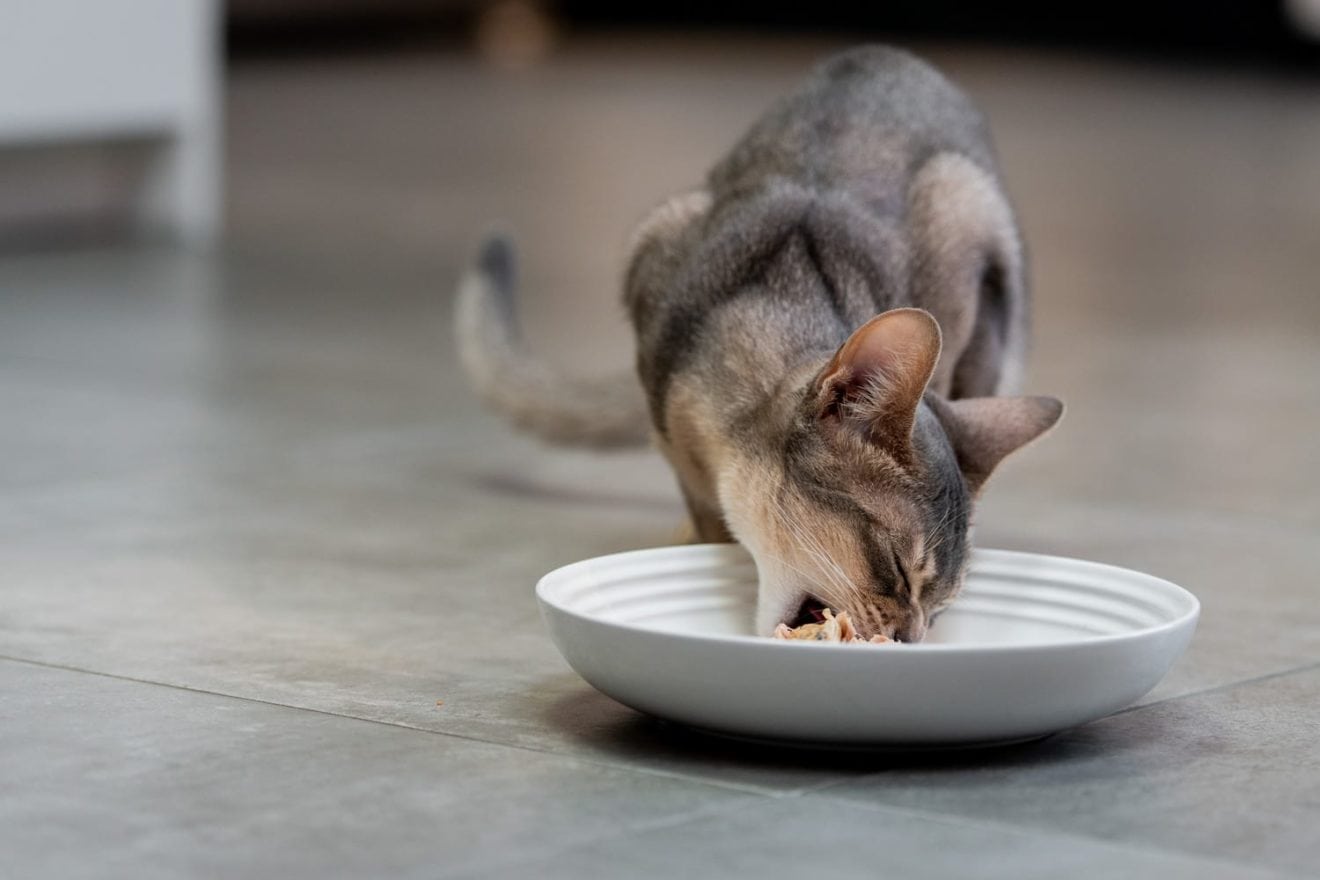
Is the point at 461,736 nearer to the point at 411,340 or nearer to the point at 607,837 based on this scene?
the point at 607,837

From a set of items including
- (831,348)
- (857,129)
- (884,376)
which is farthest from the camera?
(857,129)

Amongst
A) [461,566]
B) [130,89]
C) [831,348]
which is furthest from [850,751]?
[130,89]

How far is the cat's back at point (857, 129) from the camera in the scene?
12.3 feet

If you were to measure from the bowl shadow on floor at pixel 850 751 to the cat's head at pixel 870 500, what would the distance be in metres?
0.21

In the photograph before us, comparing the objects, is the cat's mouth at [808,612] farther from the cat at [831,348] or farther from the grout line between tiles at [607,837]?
the grout line between tiles at [607,837]

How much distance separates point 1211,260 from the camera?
8.07 meters

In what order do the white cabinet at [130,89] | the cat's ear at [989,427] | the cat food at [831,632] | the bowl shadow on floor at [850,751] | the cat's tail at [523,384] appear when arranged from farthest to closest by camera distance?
the white cabinet at [130,89] → the cat's tail at [523,384] → the cat's ear at [989,427] → the cat food at [831,632] → the bowl shadow on floor at [850,751]

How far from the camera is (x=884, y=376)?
8.86 feet

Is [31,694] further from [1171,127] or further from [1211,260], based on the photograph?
[1171,127]

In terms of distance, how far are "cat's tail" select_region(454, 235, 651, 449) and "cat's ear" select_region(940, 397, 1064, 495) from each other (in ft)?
3.77

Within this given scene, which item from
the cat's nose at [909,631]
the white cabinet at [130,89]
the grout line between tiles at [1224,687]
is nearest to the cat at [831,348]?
the cat's nose at [909,631]

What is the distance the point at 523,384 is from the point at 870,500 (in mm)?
1741

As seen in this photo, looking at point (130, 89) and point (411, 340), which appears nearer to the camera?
point (411, 340)

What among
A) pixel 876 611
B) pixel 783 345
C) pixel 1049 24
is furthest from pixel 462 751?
pixel 1049 24
